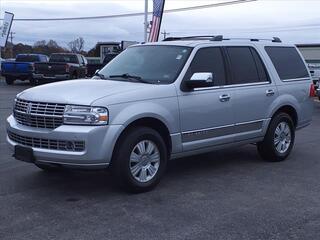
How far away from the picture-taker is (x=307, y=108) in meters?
8.87

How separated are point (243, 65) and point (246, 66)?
0.08 m

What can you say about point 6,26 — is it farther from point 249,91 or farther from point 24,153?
point 24,153

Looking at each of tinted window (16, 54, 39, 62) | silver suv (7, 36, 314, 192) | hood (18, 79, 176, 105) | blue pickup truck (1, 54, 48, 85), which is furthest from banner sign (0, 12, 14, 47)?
hood (18, 79, 176, 105)

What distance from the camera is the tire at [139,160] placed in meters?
5.86

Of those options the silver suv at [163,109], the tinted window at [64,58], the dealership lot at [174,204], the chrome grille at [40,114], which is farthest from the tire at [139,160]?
the tinted window at [64,58]

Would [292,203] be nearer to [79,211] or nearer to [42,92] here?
[79,211]

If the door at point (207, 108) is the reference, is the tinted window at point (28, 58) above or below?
below

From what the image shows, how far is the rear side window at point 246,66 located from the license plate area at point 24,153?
10.1 feet

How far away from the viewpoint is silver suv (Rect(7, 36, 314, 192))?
569 cm

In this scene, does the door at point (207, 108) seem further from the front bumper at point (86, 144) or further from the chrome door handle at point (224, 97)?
the front bumper at point (86, 144)

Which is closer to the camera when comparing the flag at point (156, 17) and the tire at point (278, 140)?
the tire at point (278, 140)

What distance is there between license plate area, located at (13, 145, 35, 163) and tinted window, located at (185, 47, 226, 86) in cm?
232

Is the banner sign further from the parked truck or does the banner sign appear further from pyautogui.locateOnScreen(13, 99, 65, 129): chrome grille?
pyautogui.locateOnScreen(13, 99, 65, 129): chrome grille

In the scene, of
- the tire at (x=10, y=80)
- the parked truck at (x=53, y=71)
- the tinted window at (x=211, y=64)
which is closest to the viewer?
the tinted window at (x=211, y=64)
